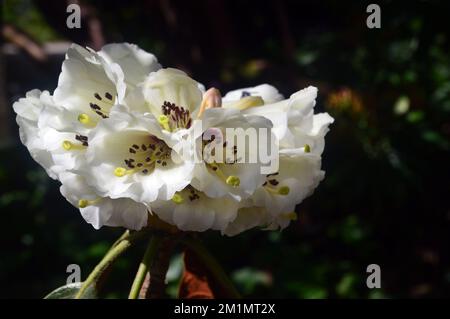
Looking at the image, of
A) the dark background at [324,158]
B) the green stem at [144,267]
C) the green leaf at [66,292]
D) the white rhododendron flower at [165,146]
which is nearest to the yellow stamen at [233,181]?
the white rhododendron flower at [165,146]

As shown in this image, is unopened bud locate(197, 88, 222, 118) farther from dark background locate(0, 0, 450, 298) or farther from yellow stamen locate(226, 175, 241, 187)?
dark background locate(0, 0, 450, 298)

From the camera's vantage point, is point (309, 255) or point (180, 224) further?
point (309, 255)

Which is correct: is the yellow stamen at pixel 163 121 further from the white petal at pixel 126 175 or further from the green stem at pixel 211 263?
the green stem at pixel 211 263

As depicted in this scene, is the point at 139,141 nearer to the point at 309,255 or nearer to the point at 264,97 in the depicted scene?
the point at 264,97

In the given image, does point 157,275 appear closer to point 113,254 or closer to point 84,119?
point 113,254

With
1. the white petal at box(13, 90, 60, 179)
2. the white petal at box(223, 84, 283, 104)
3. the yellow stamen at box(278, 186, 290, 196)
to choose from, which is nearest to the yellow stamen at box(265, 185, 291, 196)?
the yellow stamen at box(278, 186, 290, 196)
